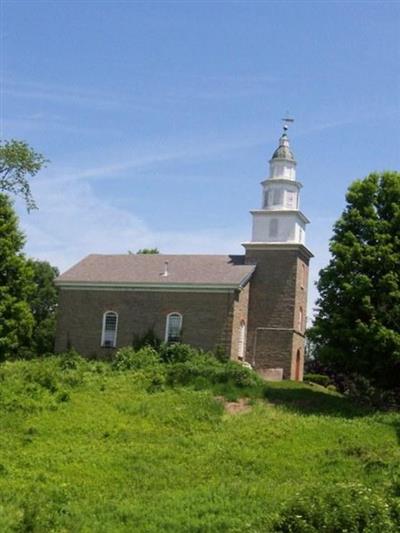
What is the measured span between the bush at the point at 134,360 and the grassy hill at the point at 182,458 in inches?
87.0

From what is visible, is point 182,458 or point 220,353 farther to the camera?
point 220,353

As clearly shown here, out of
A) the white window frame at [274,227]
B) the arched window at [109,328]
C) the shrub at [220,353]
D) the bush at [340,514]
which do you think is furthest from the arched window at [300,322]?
the bush at [340,514]

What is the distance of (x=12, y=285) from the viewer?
134 ft

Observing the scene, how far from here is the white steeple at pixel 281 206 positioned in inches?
1772

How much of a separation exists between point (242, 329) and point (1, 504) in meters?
25.5

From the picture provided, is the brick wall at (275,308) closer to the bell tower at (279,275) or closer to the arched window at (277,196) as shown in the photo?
the bell tower at (279,275)

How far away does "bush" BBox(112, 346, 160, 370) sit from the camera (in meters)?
37.6

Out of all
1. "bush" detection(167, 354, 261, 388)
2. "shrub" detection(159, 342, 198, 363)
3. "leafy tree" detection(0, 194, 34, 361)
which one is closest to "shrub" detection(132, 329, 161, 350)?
"shrub" detection(159, 342, 198, 363)

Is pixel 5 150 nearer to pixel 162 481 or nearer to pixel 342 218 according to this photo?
pixel 342 218

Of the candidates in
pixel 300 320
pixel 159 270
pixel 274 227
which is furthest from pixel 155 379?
pixel 274 227

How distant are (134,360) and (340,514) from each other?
23279 mm

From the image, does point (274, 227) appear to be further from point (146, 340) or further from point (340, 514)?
point (340, 514)

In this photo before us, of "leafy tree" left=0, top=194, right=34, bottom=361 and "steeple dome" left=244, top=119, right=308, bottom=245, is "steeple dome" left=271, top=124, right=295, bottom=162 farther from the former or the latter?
"leafy tree" left=0, top=194, right=34, bottom=361

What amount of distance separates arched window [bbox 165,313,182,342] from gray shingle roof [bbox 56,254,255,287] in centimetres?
162
